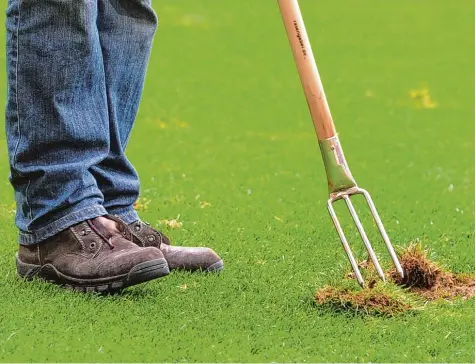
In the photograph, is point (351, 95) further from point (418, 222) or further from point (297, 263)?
point (297, 263)

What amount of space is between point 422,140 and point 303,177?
1359 mm

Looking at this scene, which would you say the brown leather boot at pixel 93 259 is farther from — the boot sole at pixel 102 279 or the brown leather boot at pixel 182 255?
the brown leather boot at pixel 182 255

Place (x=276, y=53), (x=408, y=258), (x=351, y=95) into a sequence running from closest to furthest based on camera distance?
(x=408, y=258)
(x=351, y=95)
(x=276, y=53)

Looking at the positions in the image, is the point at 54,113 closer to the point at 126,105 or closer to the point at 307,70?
the point at 126,105

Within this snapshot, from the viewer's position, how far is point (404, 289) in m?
3.23

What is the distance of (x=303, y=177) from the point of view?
5.34 metres

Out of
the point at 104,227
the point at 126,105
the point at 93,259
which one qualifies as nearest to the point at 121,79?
the point at 126,105

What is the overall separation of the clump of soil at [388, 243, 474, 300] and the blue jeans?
987mm

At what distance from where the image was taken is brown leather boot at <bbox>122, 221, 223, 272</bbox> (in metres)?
3.52

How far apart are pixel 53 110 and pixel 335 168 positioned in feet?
2.86

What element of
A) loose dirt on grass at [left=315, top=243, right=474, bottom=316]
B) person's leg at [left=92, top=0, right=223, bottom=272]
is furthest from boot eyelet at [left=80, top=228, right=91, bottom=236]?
loose dirt on grass at [left=315, top=243, right=474, bottom=316]

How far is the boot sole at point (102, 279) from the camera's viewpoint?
311 cm

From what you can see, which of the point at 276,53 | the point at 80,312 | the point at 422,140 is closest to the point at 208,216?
the point at 80,312

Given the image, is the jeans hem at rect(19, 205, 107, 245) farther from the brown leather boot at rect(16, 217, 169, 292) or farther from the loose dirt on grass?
the loose dirt on grass
